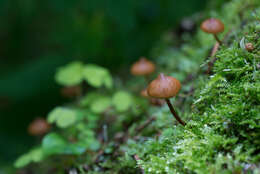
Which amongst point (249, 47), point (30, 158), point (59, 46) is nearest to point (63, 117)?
point (30, 158)

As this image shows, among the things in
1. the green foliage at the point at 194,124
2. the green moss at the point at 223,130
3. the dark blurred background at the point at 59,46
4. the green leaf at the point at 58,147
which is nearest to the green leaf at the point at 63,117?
the green foliage at the point at 194,124

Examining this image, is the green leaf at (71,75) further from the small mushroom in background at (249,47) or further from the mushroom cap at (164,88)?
the small mushroom in background at (249,47)

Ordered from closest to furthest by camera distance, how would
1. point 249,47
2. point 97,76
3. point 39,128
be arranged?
point 249,47 < point 97,76 < point 39,128

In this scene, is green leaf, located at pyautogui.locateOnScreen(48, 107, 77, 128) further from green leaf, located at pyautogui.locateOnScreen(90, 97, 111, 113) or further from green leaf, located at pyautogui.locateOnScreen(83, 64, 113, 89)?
green leaf, located at pyautogui.locateOnScreen(83, 64, 113, 89)

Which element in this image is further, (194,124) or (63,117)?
(63,117)

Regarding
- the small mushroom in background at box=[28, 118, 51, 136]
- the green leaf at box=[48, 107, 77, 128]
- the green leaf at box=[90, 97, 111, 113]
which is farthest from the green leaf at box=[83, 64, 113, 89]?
the small mushroom in background at box=[28, 118, 51, 136]

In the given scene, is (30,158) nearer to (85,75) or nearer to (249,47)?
(85,75)

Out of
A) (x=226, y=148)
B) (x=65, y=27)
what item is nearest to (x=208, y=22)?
(x=226, y=148)
